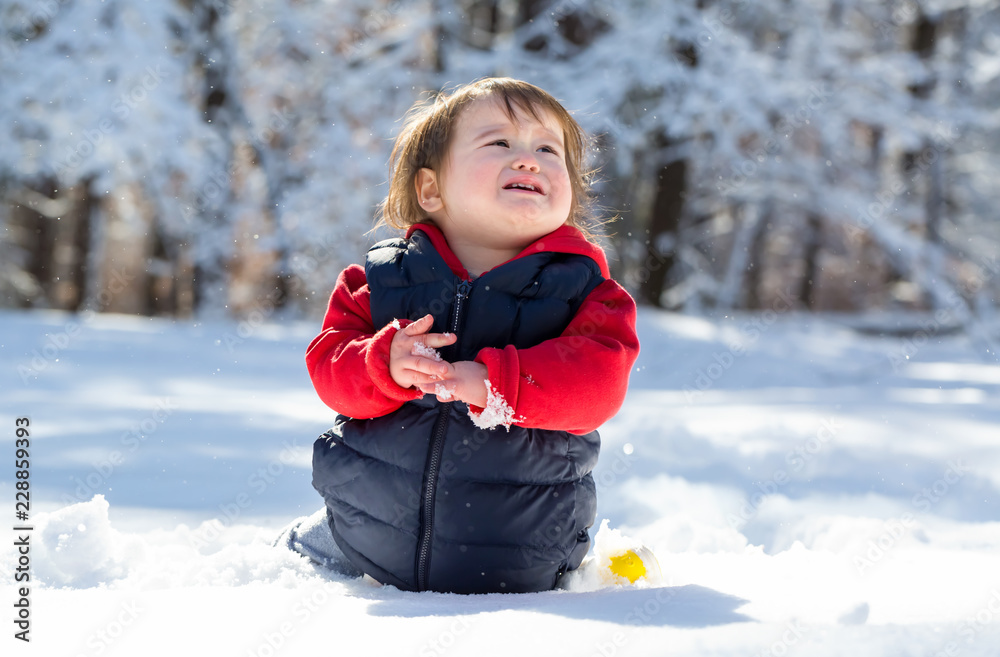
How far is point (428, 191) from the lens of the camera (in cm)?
197

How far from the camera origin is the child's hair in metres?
1.90

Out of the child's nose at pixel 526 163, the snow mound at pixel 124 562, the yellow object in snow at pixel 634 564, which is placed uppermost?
the child's nose at pixel 526 163

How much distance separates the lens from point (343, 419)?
184 cm

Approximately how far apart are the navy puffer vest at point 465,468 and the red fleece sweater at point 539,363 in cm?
5

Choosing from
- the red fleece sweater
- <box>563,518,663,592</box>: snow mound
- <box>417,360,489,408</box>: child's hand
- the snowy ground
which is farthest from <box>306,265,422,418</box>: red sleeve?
<box>563,518,663,592</box>: snow mound

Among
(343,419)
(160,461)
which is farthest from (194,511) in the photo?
(343,419)

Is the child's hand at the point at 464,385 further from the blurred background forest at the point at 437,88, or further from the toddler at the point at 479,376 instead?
the blurred background forest at the point at 437,88

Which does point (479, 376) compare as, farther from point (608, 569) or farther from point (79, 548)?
point (79, 548)

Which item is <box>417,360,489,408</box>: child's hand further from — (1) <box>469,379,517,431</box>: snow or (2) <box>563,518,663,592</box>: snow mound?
→ (2) <box>563,518,663,592</box>: snow mound

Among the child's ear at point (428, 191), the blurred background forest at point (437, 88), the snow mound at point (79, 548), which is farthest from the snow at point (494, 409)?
the blurred background forest at point (437, 88)

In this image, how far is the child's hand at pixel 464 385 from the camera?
153 cm

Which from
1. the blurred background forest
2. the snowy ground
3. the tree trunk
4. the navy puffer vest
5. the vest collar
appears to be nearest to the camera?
the snowy ground

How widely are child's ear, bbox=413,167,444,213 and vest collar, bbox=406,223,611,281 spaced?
0.25 ft

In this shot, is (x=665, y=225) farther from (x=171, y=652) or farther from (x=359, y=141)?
(x=171, y=652)
